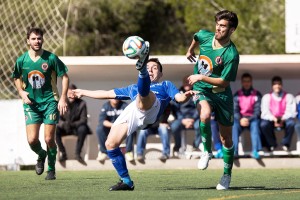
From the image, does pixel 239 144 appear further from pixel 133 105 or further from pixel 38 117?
pixel 133 105

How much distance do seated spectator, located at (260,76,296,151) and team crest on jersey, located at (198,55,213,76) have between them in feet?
25.0

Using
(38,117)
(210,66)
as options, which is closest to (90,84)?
(38,117)

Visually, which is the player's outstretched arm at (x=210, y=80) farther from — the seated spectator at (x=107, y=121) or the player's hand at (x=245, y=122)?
the seated spectator at (x=107, y=121)

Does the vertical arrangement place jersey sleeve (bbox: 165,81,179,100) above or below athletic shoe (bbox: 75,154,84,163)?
above

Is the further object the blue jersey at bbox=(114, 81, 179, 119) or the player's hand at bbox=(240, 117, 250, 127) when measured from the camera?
the player's hand at bbox=(240, 117, 250, 127)

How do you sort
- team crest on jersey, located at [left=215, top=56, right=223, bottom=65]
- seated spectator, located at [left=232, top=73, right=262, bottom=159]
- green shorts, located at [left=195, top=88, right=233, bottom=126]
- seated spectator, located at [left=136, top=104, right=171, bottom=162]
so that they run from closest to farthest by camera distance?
team crest on jersey, located at [left=215, top=56, right=223, bottom=65]
green shorts, located at [left=195, top=88, right=233, bottom=126]
seated spectator, located at [left=232, top=73, right=262, bottom=159]
seated spectator, located at [left=136, top=104, right=171, bottom=162]

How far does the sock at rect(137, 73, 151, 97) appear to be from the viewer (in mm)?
11537

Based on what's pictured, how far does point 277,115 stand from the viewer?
19984 mm

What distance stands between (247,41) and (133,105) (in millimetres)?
22686

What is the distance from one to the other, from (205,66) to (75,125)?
27.1ft

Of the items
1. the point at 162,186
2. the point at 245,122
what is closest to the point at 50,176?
the point at 162,186

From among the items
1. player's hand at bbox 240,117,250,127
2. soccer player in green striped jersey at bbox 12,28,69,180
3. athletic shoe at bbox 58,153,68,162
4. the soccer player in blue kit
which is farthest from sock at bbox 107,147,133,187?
athletic shoe at bbox 58,153,68,162

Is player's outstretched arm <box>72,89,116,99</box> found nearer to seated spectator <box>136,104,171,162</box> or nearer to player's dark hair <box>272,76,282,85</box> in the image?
seated spectator <box>136,104,171,162</box>

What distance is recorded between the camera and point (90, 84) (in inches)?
857
